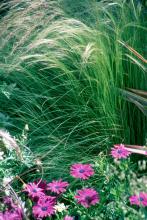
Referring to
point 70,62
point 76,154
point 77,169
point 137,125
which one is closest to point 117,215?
point 77,169

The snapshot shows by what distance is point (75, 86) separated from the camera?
112 inches

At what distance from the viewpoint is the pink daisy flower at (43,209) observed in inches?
80.0

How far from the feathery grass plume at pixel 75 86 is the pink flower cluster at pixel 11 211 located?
0.39 m

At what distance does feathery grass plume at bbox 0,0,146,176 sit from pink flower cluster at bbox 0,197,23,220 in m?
0.39

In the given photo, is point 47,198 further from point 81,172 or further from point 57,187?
point 81,172

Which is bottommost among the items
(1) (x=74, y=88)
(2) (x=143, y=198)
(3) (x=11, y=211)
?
(3) (x=11, y=211)

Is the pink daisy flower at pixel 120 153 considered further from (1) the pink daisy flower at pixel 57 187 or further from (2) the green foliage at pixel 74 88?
(2) the green foliage at pixel 74 88

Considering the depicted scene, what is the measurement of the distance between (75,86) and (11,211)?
934mm

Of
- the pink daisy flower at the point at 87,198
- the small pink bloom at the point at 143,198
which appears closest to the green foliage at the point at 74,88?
the pink daisy flower at the point at 87,198

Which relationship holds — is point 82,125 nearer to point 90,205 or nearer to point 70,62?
point 70,62

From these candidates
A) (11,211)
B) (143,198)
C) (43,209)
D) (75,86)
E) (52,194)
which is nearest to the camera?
(143,198)

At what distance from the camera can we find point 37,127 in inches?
115

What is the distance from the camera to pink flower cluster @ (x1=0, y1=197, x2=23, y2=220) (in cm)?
200

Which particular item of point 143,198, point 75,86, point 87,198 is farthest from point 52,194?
point 75,86
